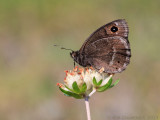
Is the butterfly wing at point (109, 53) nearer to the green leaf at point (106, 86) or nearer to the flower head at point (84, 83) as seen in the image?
the flower head at point (84, 83)

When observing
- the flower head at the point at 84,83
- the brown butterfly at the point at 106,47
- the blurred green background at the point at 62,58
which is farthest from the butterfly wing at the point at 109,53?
the blurred green background at the point at 62,58

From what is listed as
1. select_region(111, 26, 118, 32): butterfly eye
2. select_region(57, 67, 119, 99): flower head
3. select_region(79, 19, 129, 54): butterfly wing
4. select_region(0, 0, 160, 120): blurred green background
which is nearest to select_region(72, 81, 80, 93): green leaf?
select_region(57, 67, 119, 99): flower head

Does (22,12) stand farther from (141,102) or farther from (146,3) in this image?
(141,102)

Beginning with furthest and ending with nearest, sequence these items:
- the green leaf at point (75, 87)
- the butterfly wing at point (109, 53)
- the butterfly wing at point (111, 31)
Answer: the butterfly wing at point (111, 31) → the butterfly wing at point (109, 53) → the green leaf at point (75, 87)

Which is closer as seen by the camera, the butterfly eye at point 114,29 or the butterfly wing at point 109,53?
the butterfly wing at point 109,53

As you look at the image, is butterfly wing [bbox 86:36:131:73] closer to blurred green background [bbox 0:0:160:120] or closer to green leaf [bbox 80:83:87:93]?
green leaf [bbox 80:83:87:93]

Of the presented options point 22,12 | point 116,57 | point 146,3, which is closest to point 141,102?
point 116,57

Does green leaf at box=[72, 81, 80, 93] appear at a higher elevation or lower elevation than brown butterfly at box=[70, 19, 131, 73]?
lower

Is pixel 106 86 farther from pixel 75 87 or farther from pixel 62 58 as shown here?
pixel 62 58
